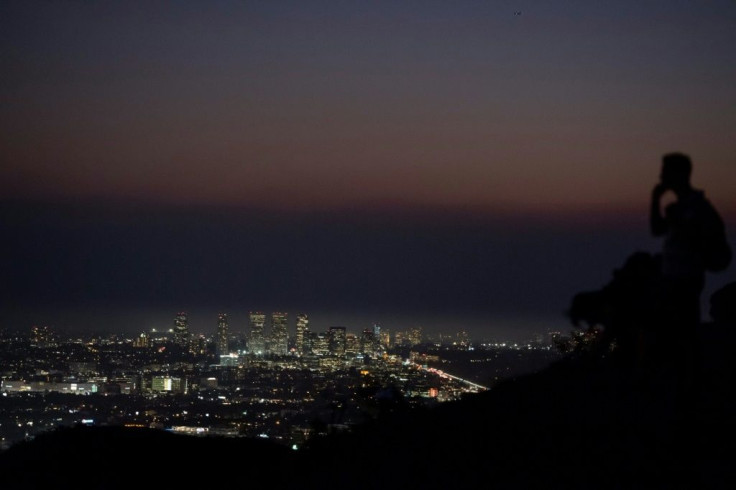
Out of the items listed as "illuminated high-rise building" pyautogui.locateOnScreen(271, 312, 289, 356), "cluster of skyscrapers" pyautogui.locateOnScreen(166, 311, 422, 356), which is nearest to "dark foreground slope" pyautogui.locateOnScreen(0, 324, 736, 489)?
"cluster of skyscrapers" pyautogui.locateOnScreen(166, 311, 422, 356)

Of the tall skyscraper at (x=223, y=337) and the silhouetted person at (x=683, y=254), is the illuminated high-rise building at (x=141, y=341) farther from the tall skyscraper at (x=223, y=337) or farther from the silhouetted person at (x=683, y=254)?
the silhouetted person at (x=683, y=254)

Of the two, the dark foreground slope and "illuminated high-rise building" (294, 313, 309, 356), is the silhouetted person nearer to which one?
the dark foreground slope

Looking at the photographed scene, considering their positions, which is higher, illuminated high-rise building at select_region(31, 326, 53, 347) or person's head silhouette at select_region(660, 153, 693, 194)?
person's head silhouette at select_region(660, 153, 693, 194)

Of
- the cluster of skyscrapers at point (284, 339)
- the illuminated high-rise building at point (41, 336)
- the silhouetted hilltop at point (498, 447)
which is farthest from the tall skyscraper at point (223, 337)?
the silhouetted hilltop at point (498, 447)

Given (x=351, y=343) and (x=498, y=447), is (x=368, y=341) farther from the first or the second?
(x=498, y=447)

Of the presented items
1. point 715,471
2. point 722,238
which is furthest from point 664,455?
point 722,238

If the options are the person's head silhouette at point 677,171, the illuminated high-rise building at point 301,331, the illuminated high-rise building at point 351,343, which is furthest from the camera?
the illuminated high-rise building at point 301,331
